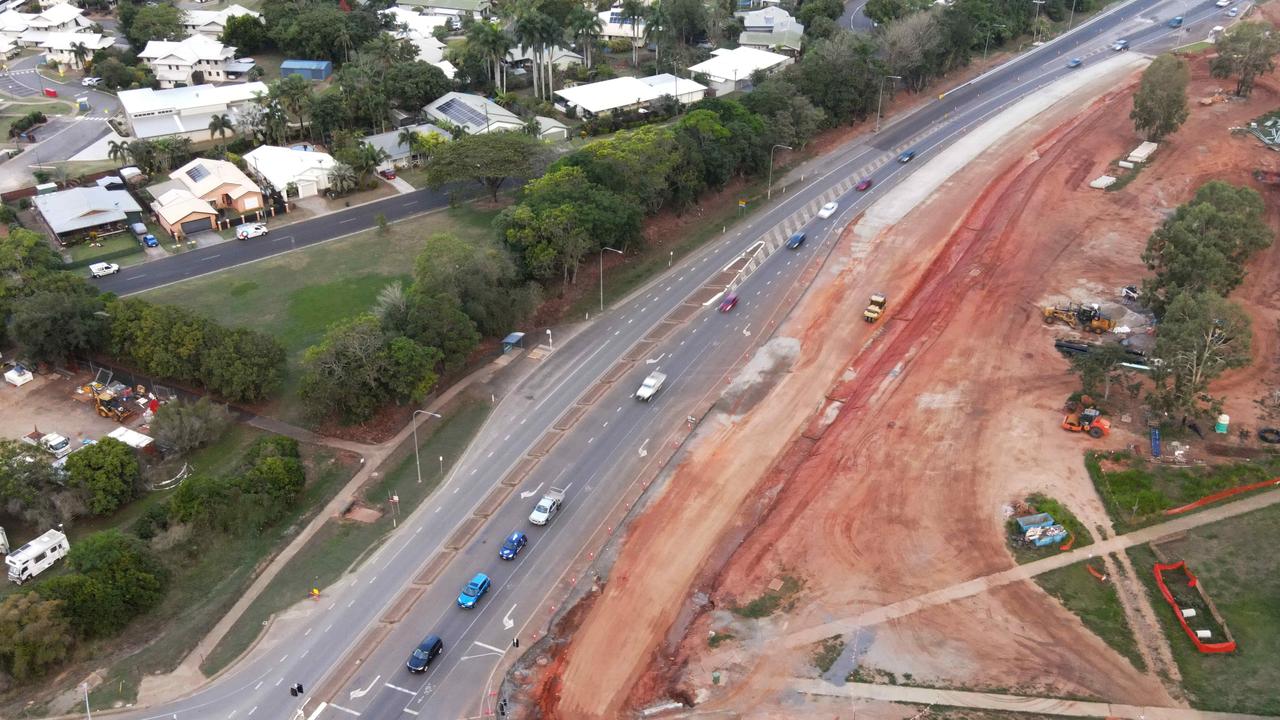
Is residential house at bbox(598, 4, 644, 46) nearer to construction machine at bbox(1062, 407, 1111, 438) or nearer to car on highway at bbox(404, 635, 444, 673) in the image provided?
construction machine at bbox(1062, 407, 1111, 438)

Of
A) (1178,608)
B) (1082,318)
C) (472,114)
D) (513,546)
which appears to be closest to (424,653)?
(513,546)

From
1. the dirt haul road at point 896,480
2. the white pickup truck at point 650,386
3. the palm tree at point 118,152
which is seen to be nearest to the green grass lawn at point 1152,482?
the dirt haul road at point 896,480

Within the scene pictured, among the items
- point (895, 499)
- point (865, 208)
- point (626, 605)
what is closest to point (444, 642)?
point (626, 605)

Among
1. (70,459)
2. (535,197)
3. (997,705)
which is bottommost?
(997,705)

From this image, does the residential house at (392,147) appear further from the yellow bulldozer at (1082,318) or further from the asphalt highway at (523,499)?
the yellow bulldozer at (1082,318)

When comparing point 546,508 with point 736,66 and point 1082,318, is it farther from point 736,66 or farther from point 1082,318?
point 736,66

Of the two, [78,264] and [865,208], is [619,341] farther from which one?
[78,264]
